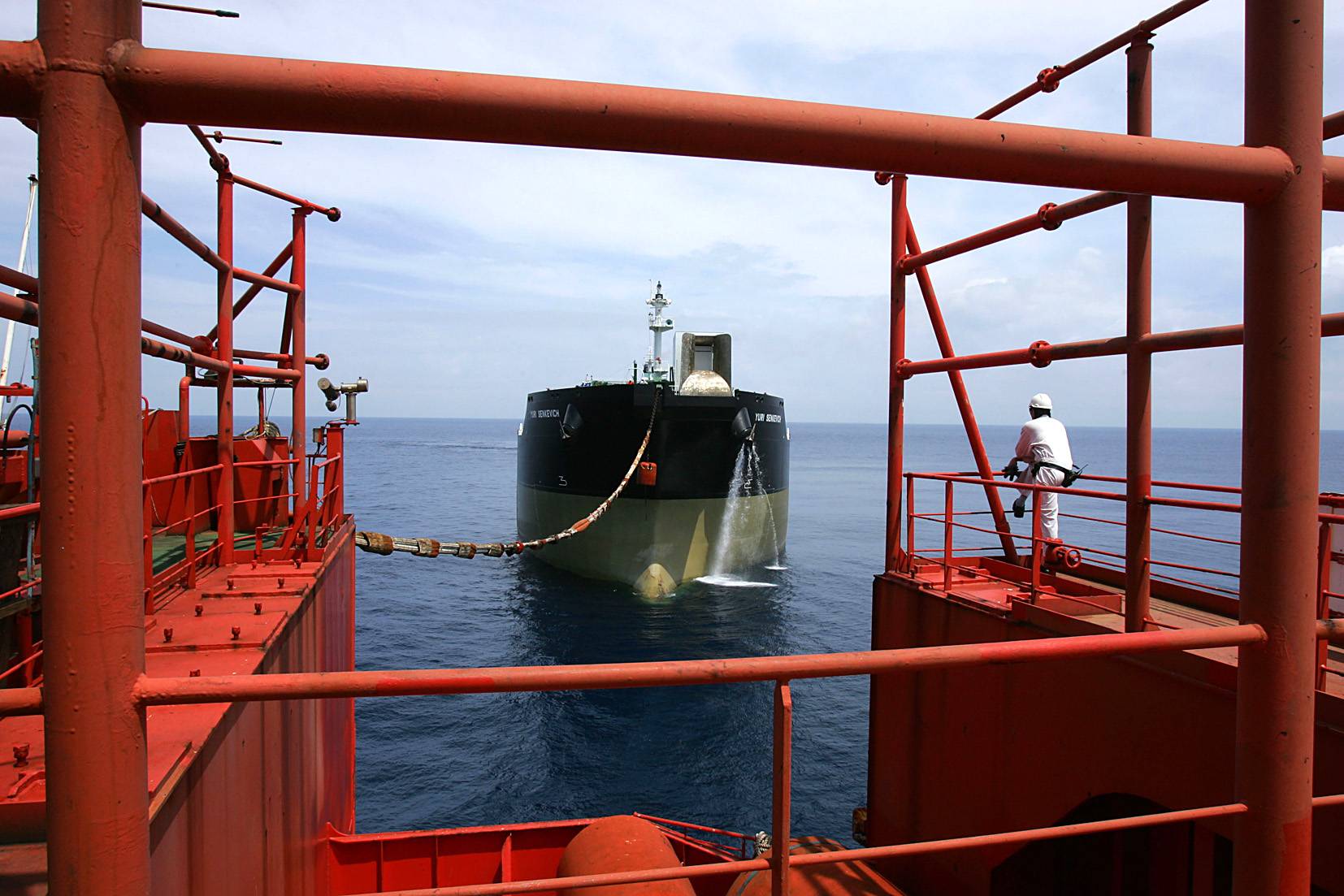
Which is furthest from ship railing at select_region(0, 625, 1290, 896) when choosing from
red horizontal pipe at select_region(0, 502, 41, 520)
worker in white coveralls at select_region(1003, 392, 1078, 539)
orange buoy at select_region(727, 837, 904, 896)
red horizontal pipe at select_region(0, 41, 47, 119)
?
worker in white coveralls at select_region(1003, 392, 1078, 539)

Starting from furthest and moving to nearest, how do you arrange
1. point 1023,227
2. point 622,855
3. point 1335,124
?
point 622,855
point 1023,227
point 1335,124

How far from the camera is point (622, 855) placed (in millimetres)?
6203

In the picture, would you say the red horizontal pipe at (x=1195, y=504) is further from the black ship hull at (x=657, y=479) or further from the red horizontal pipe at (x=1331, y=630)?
the black ship hull at (x=657, y=479)

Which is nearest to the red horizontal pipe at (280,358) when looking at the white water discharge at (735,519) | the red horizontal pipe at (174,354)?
the red horizontal pipe at (174,354)

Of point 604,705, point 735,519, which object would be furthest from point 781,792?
point 735,519

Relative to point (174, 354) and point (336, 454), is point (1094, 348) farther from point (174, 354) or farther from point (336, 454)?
point (336, 454)

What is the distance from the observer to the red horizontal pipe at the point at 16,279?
2.68 m

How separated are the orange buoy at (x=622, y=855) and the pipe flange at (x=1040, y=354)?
4.20m

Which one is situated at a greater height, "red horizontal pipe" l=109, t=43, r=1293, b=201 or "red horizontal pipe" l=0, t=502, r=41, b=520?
"red horizontal pipe" l=109, t=43, r=1293, b=201

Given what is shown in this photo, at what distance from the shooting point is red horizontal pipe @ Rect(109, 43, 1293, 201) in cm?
156

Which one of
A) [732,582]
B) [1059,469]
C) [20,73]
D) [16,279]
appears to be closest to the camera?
[20,73]

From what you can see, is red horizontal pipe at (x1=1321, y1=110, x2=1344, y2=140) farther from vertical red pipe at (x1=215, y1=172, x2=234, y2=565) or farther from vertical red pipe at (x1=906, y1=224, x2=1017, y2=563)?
vertical red pipe at (x1=215, y1=172, x2=234, y2=565)

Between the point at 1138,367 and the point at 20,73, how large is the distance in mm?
4607

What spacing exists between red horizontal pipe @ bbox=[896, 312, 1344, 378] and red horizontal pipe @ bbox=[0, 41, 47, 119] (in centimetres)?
312
